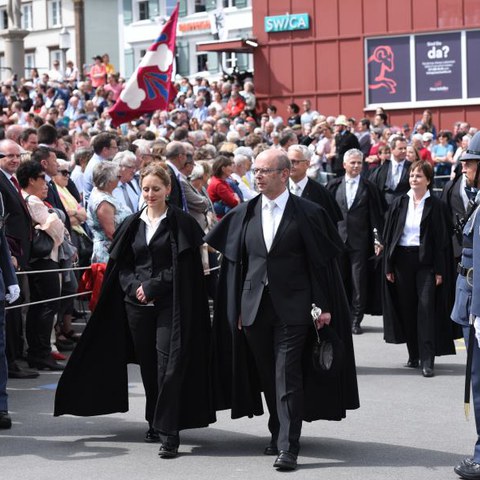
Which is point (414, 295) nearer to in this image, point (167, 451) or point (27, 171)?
point (27, 171)

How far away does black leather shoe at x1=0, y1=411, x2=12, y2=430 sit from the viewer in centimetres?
840

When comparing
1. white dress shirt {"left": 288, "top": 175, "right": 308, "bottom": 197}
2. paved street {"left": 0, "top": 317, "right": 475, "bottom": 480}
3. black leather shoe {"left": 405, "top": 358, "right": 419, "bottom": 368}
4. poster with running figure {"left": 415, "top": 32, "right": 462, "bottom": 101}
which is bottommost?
black leather shoe {"left": 405, "top": 358, "right": 419, "bottom": 368}

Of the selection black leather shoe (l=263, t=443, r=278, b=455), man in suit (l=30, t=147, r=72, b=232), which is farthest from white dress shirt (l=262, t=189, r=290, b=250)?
man in suit (l=30, t=147, r=72, b=232)

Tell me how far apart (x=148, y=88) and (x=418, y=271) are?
24.9 feet

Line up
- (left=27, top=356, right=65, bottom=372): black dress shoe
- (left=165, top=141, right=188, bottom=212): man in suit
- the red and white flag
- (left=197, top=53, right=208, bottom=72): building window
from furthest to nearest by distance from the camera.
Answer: (left=197, top=53, right=208, bottom=72): building window → the red and white flag → (left=165, top=141, right=188, bottom=212): man in suit → (left=27, top=356, right=65, bottom=372): black dress shoe

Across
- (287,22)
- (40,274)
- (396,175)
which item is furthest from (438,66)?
(40,274)

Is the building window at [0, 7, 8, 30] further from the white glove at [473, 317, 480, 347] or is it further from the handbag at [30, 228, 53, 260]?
the white glove at [473, 317, 480, 347]

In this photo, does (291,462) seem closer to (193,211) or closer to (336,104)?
(193,211)

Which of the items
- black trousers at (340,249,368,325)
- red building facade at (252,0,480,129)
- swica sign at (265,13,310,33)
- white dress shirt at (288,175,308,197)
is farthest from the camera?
swica sign at (265,13,310,33)

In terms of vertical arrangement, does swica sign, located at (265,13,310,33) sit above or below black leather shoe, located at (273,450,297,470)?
above

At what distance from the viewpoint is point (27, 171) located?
1095 centimetres

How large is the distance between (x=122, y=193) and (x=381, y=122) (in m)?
14.5

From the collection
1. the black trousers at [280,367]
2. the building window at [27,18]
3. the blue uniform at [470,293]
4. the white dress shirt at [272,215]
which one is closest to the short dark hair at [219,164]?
the white dress shirt at [272,215]

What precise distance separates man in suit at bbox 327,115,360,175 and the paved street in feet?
39.1
